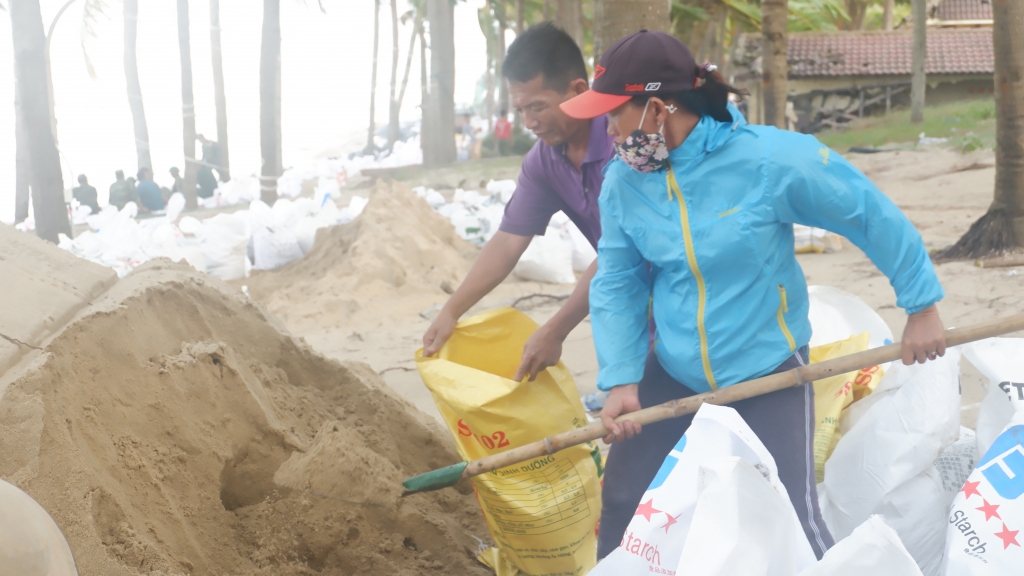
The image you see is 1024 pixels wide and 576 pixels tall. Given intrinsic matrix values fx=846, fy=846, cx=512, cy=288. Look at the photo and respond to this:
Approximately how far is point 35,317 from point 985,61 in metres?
21.6

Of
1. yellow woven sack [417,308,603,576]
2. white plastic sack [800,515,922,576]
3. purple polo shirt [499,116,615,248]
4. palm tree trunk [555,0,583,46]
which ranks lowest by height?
yellow woven sack [417,308,603,576]

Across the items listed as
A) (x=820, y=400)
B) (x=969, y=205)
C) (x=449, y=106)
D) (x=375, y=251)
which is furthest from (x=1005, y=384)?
(x=449, y=106)

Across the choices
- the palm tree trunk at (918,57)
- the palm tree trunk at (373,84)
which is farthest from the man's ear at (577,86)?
the palm tree trunk at (373,84)

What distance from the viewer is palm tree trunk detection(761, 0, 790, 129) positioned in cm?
932

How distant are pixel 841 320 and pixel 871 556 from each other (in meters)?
1.94

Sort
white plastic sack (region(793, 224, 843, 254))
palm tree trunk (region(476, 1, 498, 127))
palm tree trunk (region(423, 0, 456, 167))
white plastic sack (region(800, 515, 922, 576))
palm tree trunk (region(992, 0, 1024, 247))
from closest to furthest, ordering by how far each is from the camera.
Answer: white plastic sack (region(800, 515, 922, 576)) < palm tree trunk (region(992, 0, 1024, 247)) < white plastic sack (region(793, 224, 843, 254)) < palm tree trunk (region(423, 0, 456, 167)) < palm tree trunk (region(476, 1, 498, 127))

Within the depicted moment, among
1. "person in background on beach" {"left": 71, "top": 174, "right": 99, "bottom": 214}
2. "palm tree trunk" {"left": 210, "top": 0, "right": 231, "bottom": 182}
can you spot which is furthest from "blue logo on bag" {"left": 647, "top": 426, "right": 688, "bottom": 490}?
"palm tree trunk" {"left": 210, "top": 0, "right": 231, "bottom": 182}

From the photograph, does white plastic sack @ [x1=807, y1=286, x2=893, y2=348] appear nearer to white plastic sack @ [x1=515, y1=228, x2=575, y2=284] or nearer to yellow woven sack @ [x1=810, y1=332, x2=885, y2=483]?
yellow woven sack @ [x1=810, y1=332, x2=885, y2=483]

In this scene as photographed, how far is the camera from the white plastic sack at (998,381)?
2.12m

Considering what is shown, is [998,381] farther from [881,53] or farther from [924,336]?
[881,53]

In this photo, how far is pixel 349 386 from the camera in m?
3.04

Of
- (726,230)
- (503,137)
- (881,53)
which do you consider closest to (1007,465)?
(726,230)

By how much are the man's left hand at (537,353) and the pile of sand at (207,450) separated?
0.51 metres

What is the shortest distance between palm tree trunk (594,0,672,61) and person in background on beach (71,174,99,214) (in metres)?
10.7
